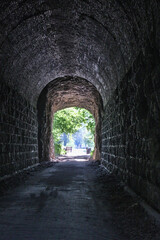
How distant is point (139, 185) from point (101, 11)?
3.61 metres

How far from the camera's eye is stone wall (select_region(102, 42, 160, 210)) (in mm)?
3928

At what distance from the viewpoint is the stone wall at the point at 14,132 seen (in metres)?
7.16

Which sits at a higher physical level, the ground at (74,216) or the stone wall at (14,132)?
the stone wall at (14,132)

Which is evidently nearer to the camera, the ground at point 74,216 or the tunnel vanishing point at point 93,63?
the ground at point 74,216

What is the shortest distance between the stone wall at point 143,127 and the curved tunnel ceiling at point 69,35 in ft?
1.56

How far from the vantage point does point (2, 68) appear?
23.0 feet

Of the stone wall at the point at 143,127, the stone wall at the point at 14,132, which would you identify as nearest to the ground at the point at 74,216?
the stone wall at the point at 143,127

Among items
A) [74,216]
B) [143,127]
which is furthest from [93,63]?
[74,216]

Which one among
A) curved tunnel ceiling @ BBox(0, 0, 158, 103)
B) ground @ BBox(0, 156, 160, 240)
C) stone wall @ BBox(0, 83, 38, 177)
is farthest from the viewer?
stone wall @ BBox(0, 83, 38, 177)

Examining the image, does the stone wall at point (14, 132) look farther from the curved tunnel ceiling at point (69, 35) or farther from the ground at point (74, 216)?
the ground at point (74, 216)

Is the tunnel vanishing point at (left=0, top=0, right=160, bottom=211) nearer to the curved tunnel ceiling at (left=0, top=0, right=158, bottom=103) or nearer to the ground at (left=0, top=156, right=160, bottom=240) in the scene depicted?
the curved tunnel ceiling at (left=0, top=0, right=158, bottom=103)

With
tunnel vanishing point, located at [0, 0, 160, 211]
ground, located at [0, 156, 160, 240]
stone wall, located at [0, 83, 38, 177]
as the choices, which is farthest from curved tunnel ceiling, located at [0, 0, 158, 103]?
ground, located at [0, 156, 160, 240]

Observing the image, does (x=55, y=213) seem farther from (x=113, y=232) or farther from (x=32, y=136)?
(x=32, y=136)

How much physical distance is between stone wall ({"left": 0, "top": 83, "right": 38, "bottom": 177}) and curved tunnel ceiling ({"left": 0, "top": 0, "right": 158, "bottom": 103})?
0.47 metres
